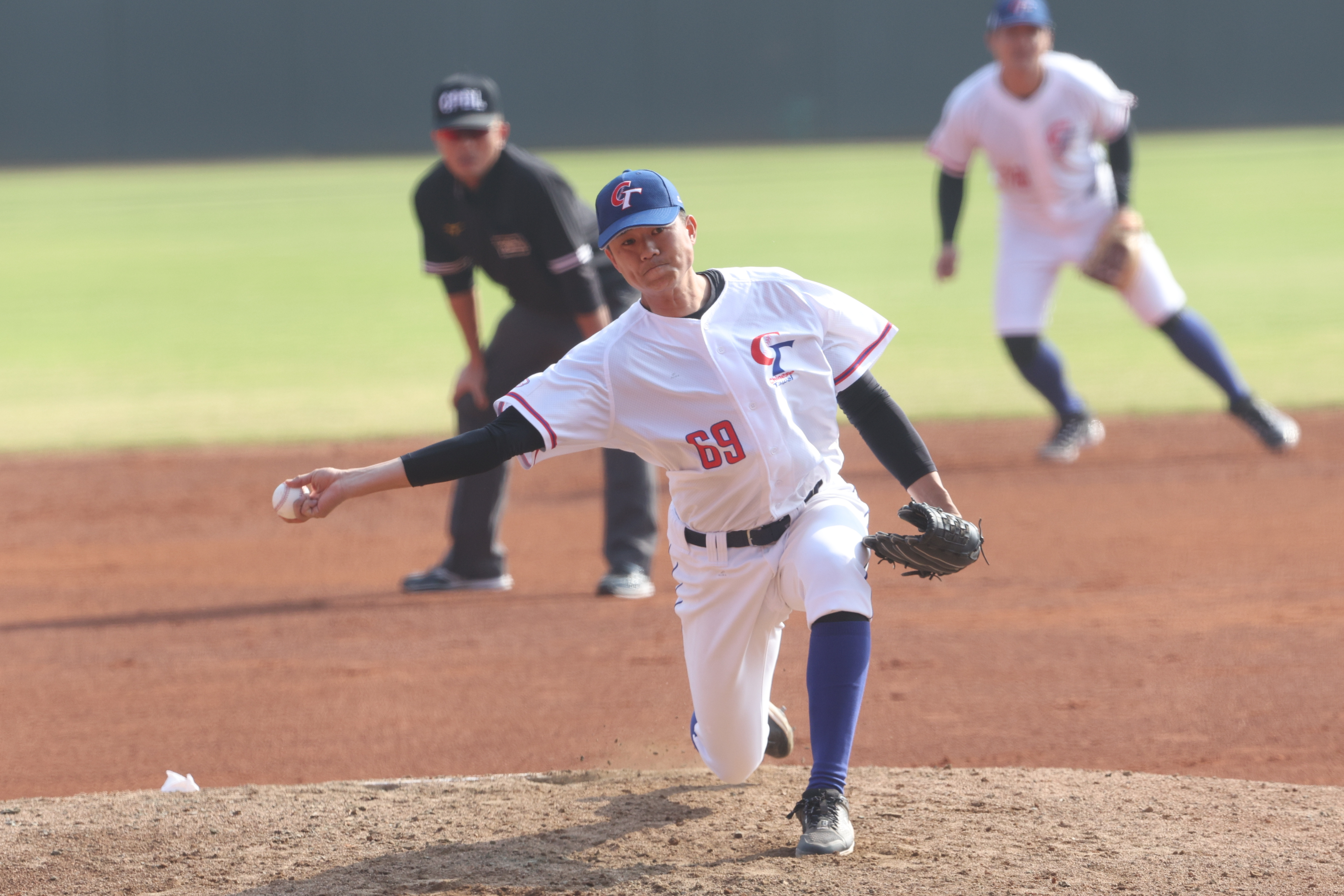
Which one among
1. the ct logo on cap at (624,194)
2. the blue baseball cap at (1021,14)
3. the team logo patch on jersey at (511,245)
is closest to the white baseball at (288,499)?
the ct logo on cap at (624,194)

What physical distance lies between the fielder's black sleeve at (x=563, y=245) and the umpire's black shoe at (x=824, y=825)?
285cm

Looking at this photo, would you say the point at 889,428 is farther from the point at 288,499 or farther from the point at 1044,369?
the point at 1044,369

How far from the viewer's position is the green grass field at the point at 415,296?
10.2m

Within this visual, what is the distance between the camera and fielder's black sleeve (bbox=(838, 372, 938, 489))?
3.56m

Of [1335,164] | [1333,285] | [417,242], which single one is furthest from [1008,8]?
[1335,164]

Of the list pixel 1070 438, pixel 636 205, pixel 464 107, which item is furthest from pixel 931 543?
pixel 1070 438

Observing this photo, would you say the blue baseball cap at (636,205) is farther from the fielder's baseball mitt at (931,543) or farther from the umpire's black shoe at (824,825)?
the umpire's black shoe at (824,825)

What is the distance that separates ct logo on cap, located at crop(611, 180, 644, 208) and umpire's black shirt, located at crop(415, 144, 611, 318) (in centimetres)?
236

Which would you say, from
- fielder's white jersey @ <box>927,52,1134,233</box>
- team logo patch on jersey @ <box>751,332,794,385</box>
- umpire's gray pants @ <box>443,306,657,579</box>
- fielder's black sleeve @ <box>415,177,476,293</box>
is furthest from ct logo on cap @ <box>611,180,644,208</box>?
fielder's white jersey @ <box>927,52,1134,233</box>

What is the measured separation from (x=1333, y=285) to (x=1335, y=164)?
42.9 feet

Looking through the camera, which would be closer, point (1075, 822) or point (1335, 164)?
point (1075, 822)

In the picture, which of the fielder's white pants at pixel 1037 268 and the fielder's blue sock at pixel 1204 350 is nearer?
the fielder's blue sock at pixel 1204 350

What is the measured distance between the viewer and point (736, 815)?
3.65 m

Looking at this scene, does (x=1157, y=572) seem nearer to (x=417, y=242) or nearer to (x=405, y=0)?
(x=417, y=242)
